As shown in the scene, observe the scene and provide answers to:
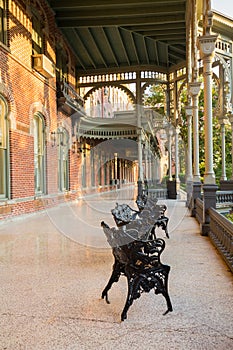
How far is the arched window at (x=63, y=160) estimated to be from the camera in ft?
51.9

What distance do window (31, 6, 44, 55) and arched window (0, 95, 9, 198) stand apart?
330cm

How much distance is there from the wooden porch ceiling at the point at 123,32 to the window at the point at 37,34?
126cm

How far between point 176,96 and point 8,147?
40.0ft

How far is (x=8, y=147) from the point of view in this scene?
405 inches

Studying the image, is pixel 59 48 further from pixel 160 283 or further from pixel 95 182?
pixel 160 283

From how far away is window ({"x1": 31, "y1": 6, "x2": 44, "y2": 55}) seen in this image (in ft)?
41.2

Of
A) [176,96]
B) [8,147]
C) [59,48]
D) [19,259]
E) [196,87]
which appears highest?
[59,48]

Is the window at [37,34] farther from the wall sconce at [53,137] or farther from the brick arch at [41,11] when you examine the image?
the wall sconce at [53,137]

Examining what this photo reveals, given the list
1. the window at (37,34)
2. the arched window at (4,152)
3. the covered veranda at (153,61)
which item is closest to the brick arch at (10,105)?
the arched window at (4,152)

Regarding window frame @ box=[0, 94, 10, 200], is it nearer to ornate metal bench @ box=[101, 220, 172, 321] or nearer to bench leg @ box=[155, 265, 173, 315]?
ornate metal bench @ box=[101, 220, 172, 321]

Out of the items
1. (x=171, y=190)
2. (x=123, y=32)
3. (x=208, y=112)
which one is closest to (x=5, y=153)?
(x=208, y=112)

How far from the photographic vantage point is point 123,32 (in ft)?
54.5

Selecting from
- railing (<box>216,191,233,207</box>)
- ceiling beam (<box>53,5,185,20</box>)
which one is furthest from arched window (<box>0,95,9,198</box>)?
railing (<box>216,191,233,207</box>)

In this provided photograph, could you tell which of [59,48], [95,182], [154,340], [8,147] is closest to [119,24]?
[59,48]
